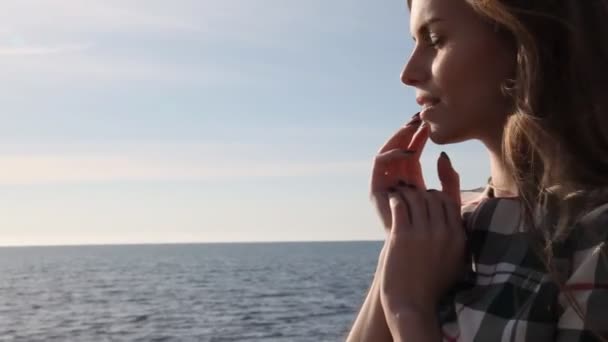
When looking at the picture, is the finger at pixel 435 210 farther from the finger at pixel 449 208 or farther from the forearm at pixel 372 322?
the forearm at pixel 372 322

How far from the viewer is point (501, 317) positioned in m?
2.09

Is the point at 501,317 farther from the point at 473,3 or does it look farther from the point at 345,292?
the point at 345,292

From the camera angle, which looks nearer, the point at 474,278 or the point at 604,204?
the point at 604,204

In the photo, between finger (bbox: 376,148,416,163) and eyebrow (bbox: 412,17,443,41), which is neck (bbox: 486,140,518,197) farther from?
eyebrow (bbox: 412,17,443,41)

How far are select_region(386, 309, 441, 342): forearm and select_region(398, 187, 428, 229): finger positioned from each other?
22 centimetres

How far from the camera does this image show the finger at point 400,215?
93.5 inches

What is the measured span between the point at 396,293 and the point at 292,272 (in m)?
91.5

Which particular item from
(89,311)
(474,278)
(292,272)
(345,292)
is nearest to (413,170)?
(474,278)

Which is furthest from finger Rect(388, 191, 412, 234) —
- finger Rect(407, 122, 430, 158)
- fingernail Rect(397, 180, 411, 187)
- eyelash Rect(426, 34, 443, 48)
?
eyelash Rect(426, 34, 443, 48)

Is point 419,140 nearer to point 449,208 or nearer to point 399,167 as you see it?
point 399,167

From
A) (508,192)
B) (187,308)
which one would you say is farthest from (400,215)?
(187,308)

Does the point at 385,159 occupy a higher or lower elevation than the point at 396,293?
higher

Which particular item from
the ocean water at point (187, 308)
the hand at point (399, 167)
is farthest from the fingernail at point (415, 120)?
the ocean water at point (187, 308)

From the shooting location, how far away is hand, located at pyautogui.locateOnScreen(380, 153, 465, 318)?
2.31m
